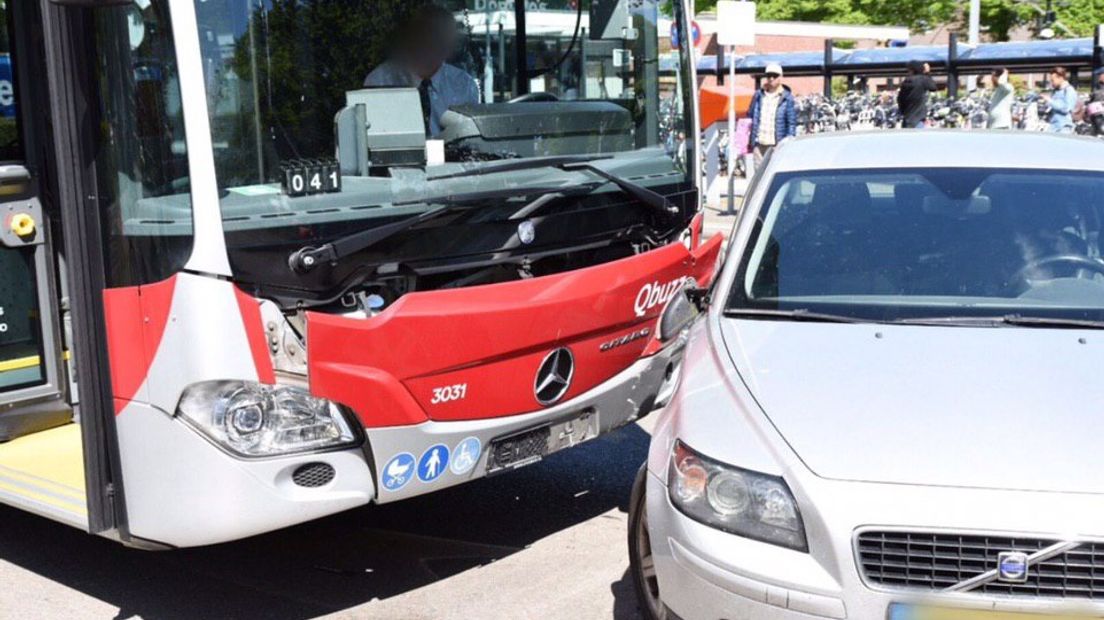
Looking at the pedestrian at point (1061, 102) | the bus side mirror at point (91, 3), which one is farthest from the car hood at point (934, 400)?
the pedestrian at point (1061, 102)

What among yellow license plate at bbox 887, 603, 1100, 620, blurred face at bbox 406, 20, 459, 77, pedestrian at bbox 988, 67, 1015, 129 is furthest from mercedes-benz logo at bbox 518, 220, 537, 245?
pedestrian at bbox 988, 67, 1015, 129

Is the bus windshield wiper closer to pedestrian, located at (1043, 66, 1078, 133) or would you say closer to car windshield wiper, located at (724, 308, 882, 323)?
car windshield wiper, located at (724, 308, 882, 323)

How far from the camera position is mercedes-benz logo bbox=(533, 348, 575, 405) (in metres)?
5.03

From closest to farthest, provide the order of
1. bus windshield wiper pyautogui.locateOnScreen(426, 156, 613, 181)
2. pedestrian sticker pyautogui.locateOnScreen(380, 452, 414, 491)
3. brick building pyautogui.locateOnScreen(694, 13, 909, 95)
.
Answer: pedestrian sticker pyautogui.locateOnScreen(380, 452, 414, 491) → bus windshield wiper pyautogui.locateOnScreen(426, 156, 613, 181) → brick building pyautogui.locateOnScreen(694, 13, 909, 95)

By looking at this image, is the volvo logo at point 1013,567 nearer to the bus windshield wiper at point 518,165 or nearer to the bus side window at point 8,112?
the bus windshield wiper at point 518,165

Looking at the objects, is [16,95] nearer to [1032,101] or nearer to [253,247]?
[253,247]

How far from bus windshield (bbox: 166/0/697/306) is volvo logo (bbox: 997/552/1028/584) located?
2.27 m

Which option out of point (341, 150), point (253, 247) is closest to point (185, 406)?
point (253, 247)

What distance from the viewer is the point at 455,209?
4.79 meters

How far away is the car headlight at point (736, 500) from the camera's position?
3.40 meters

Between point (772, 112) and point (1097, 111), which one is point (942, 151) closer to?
point (772, 112)

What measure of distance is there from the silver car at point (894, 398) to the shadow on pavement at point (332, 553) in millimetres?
1328

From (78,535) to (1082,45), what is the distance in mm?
22280

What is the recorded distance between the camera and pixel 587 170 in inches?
210
